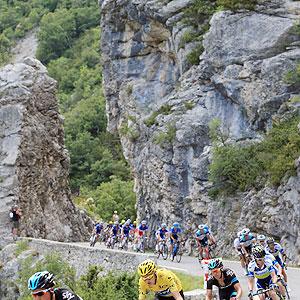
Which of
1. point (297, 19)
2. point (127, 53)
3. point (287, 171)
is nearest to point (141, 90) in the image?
point (127, 53)

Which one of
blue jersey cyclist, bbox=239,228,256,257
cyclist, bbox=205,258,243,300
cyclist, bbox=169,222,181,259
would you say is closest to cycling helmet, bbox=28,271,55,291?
cyclist, bbox=205,258,243,300

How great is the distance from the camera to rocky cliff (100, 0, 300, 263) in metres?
26.7

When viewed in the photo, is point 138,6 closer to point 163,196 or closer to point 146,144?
point 146,144

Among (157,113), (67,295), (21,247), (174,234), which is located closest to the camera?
(67,295)

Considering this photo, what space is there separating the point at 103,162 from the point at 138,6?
36.4m

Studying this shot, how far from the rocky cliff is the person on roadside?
303 inches

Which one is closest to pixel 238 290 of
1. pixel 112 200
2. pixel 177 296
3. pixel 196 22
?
pixel 177 296

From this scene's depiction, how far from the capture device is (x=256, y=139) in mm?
29094

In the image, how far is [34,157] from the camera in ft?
113

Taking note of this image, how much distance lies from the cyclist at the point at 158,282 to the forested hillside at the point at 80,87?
154 ft

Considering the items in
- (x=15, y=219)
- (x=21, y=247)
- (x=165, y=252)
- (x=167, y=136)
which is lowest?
(x=21, y=247)

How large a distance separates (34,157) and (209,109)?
1047 centimetres

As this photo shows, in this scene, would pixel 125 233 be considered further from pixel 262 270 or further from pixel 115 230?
pixel 262 270

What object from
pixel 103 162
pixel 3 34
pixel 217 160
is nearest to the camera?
pixel 217 160
